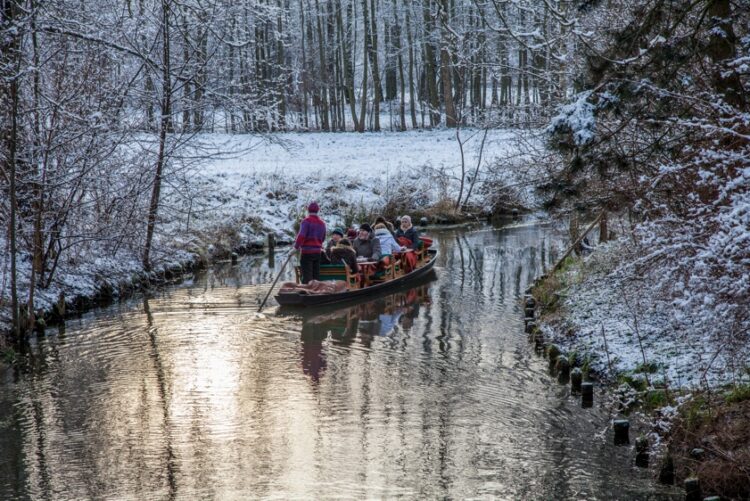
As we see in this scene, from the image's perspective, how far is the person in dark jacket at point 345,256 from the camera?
52.4 ft

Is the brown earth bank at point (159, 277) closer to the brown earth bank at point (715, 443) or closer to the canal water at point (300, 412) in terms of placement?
the canal water at point (300, 412)

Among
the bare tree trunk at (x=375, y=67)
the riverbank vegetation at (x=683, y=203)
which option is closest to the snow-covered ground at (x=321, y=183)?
Result: the bare tree trunk at (x=375, y=67)

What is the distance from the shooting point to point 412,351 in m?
12.2

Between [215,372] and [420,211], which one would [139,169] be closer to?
[215,372]

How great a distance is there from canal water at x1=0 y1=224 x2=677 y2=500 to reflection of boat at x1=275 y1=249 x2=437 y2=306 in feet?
0.98

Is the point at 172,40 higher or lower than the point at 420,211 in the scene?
higher

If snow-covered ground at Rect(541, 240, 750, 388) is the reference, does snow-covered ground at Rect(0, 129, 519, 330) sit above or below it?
above

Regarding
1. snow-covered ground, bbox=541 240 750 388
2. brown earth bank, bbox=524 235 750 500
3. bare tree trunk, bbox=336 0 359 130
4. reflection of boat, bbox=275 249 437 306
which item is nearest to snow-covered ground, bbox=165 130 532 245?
reflection of boat, bbox=275 249 437 306

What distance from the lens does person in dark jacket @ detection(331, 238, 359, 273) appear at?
1596 centimetres

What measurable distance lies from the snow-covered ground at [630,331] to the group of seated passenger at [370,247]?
4.22 m

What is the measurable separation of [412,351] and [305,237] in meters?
3.95

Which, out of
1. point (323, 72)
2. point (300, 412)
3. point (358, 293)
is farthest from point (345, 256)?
point (323, 72)

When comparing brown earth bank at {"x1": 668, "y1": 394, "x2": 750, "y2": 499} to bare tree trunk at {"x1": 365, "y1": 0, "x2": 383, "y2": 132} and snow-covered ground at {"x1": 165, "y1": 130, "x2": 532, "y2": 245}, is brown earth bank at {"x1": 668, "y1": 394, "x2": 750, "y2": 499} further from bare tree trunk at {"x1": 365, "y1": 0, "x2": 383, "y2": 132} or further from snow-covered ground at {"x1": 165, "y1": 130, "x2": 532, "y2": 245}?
bare tree trunk at {"x1": 365, "y1": 0, "x2": 383, "y2": 132}

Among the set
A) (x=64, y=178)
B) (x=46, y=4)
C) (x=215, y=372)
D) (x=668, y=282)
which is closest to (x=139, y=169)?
(x=64, y=178)
